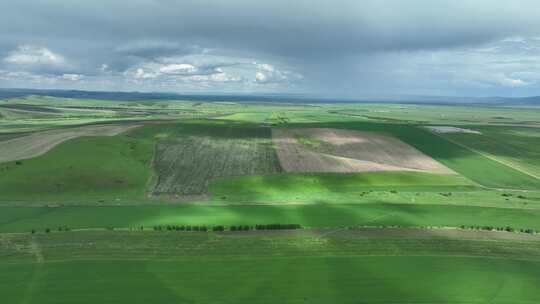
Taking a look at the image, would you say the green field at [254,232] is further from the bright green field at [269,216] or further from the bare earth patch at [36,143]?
the bare earth patch at [36,143]

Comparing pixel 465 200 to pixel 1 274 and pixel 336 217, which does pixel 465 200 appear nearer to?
pixel 336 217

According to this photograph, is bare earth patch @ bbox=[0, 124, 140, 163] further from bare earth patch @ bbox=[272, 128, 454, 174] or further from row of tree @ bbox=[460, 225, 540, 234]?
row of tree @ bbox=[460, 225, 540, 234]

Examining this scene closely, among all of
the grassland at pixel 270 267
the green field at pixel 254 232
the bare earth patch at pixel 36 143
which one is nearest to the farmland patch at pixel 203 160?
the green field at pixel 254 232

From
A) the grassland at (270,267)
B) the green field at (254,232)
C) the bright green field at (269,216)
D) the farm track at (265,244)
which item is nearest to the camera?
the grassland at (270,267)

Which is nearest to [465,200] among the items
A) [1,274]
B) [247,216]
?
[247,216]

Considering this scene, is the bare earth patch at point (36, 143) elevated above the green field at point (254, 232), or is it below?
above

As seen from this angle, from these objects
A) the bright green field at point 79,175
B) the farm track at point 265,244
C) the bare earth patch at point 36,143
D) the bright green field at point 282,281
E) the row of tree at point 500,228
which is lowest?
the bright green field at point 282,281
